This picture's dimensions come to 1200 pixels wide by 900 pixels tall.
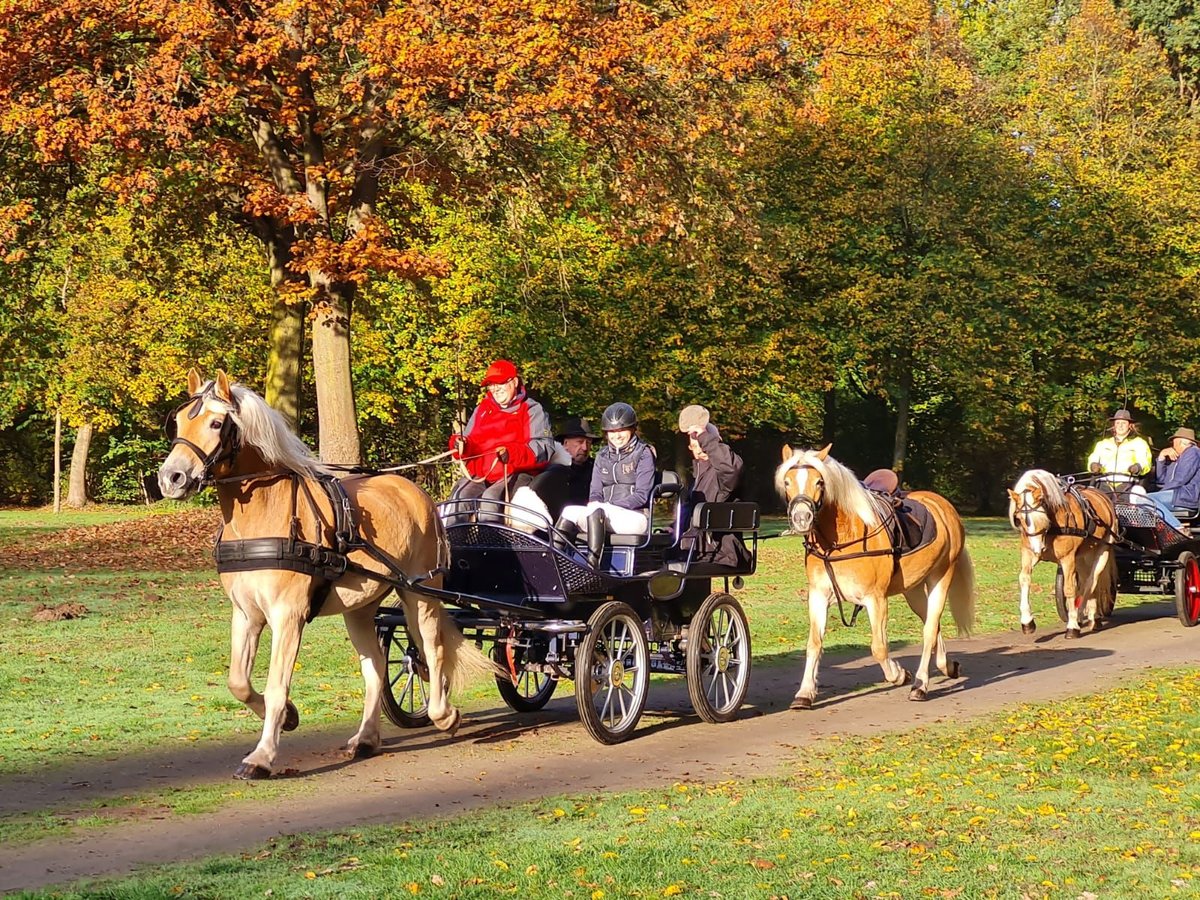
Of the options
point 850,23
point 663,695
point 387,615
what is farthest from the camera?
point 850,23

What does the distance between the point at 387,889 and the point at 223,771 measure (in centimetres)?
324

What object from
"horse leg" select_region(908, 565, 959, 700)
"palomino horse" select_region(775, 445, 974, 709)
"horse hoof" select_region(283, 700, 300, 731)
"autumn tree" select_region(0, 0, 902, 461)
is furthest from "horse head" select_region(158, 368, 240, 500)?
"autumn tree" select_region(0, 0, 902, 461)

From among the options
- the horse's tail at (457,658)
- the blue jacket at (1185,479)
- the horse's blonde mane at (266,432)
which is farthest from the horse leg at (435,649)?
the blue jacket at (1185,479)

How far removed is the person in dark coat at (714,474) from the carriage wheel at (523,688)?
1617 millimetres

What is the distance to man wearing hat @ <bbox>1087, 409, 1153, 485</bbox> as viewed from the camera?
19797mm

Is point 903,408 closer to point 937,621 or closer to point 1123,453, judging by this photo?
point 1123,453

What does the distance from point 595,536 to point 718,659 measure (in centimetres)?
160

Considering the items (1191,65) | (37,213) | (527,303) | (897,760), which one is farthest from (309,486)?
(1191,65)

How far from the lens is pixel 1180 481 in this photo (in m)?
19.1

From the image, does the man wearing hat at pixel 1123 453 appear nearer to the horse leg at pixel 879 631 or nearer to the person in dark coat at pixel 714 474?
the horse leg at pixel 879 631

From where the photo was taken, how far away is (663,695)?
13000 mm

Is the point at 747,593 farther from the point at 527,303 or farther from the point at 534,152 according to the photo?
the point at 527,303

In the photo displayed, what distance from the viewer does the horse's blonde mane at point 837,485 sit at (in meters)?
11.8

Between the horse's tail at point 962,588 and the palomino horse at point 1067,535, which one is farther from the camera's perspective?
the palomino horse at point 1067,535
